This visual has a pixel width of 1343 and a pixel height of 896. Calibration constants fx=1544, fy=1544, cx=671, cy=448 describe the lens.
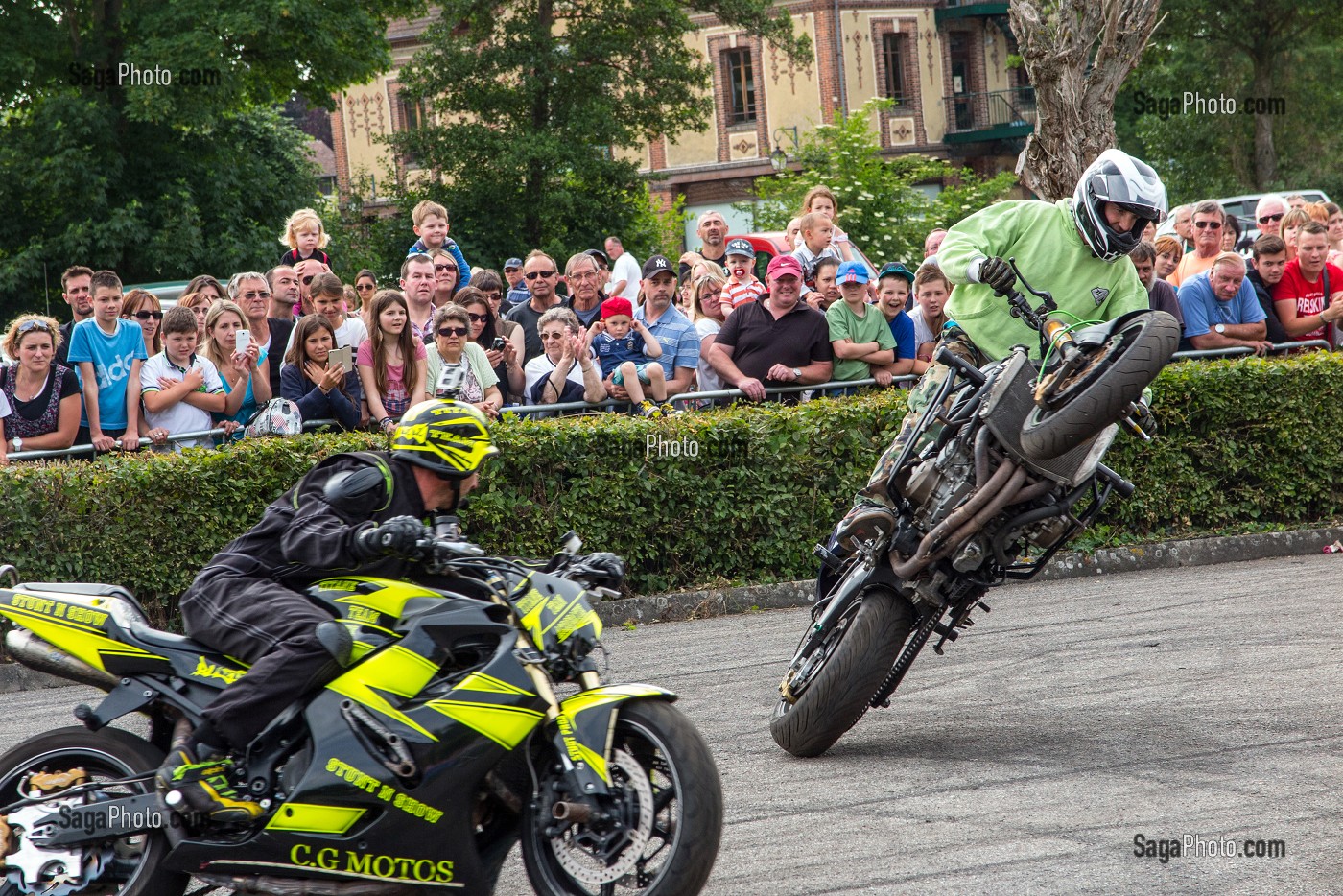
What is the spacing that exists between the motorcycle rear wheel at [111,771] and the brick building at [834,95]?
4064cm

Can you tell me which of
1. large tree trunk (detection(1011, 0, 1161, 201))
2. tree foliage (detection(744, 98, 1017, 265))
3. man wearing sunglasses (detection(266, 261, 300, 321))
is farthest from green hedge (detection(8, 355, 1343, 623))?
tree foliage (detection(744, 98, 1017, 265))

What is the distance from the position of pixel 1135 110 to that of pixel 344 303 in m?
43.4

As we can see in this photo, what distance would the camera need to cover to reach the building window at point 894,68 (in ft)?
158

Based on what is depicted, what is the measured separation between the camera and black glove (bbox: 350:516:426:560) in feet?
14.4

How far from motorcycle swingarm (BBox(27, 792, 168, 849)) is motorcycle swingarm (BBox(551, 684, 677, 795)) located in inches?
47.2

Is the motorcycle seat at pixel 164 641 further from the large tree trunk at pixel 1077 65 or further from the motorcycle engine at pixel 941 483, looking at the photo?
the large tree trunk at pixel 1077 65

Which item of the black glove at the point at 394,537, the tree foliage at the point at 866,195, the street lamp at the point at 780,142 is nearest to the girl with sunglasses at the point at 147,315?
the black glove at the point at 394,537

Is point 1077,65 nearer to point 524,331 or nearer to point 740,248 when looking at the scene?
point 740,248

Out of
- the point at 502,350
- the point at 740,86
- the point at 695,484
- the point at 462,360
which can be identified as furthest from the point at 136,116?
the point at 740,86

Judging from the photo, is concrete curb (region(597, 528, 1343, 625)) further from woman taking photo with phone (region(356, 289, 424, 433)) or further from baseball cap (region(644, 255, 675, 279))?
baseball cap (region(644, 255, 675, 279))

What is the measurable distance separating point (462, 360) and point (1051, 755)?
18.9ft

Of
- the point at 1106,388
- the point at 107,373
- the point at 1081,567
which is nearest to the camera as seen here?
the point at 1106,388

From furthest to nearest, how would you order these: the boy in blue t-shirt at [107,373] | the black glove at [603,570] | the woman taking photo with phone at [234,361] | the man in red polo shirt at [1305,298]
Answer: the man in red polo shirt at [1305,298]
the woman taking photo with phone at [234,361]
the boy in blue t-shirt at [107,373]
the black glove at [603,570]

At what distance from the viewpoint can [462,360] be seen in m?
10.7
